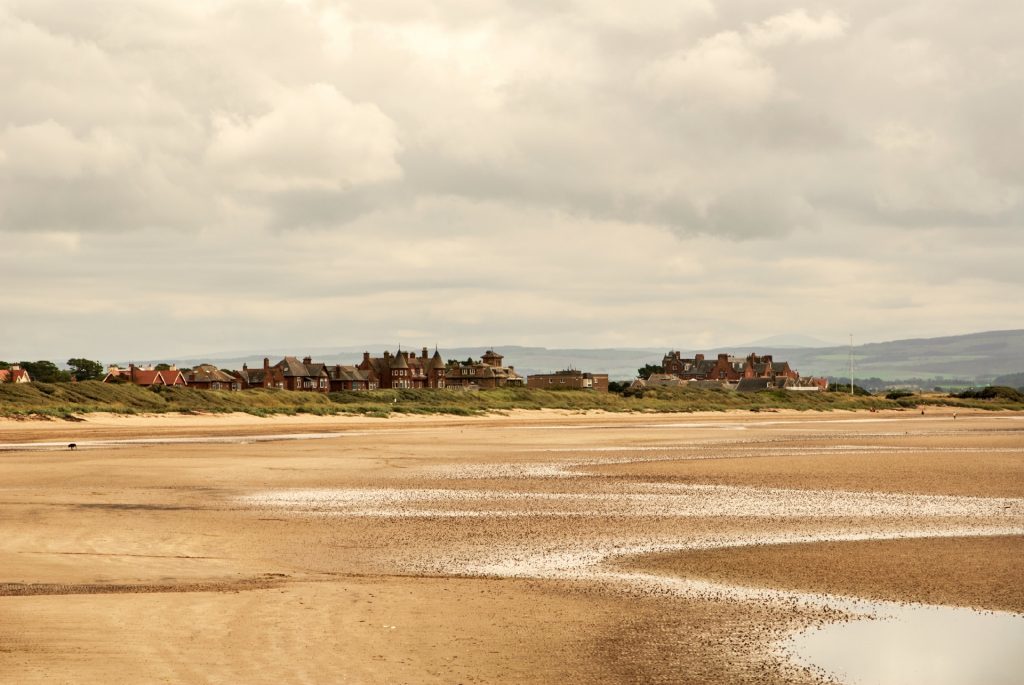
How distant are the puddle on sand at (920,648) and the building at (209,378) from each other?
450 ft

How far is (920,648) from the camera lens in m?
11.6

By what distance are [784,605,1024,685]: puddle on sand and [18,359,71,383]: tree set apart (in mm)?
130114

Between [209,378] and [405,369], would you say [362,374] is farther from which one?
[209,378]

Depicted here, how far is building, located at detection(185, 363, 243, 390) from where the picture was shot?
14512 centimetres

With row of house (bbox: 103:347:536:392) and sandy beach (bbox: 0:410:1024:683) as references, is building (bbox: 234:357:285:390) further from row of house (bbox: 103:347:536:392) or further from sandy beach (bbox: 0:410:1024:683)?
sandy beach (bbox: 0:410:1024:683)

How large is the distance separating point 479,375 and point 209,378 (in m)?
50.4

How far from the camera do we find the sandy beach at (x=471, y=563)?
34.8 ft

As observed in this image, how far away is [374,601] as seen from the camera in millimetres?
13258

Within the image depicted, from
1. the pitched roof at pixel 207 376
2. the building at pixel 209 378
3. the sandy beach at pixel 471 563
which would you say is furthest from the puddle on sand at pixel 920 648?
the pitched roof at pixel 207 376

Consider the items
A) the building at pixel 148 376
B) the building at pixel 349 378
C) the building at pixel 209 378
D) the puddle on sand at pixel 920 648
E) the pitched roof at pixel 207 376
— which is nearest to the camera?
the puddle on sand at pixel 920 648

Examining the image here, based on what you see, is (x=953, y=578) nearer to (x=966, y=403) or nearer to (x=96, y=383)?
(x=96, y=383)

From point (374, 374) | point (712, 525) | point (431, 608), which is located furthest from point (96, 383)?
point (374, 374)

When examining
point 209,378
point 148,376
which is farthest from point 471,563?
point 209,378

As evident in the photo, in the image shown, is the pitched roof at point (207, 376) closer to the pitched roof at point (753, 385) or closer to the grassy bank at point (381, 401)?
the grassy bank at point (381, 401)
